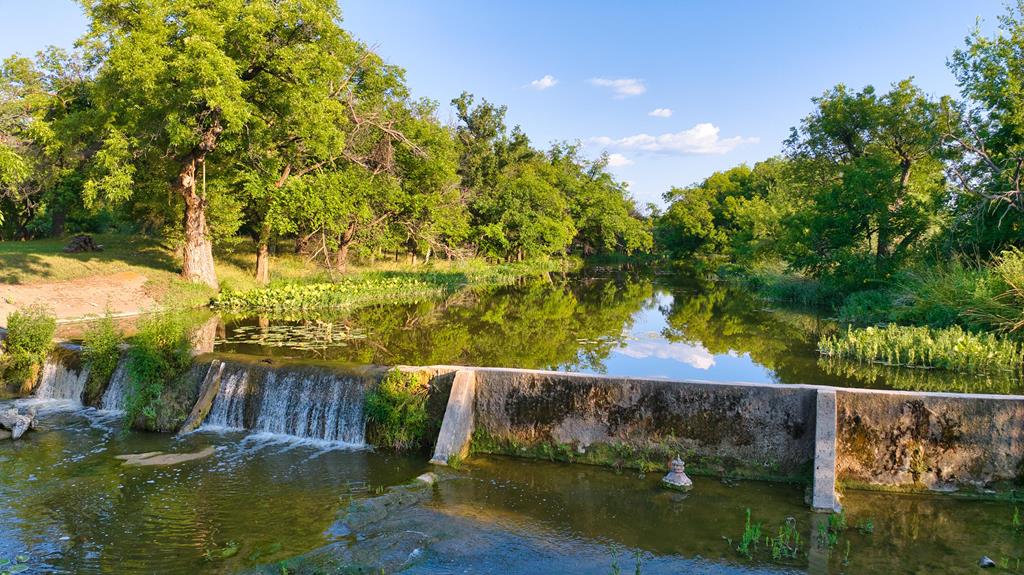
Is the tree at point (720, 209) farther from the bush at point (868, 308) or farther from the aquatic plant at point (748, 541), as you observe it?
the aquatic plant at point (748, 541)

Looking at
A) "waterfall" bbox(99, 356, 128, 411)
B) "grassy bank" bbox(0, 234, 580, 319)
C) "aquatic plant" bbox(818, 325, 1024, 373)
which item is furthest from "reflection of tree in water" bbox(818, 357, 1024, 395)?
"grassy bank" bbox(0, 234, 580, 319)

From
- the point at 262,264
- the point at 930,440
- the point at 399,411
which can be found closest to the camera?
the point at 930,440

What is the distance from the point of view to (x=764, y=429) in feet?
30.0

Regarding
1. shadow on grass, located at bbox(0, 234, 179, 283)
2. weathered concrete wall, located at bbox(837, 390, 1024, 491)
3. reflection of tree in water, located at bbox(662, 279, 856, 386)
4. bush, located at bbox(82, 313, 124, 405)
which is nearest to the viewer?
weathered concrete wall, located at bbox(837, 390, 1024, 491)

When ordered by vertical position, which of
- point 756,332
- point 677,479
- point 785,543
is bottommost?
point 785,543

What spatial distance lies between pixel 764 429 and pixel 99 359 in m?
12.6

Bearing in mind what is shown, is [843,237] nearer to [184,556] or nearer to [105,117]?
A: [184,556]

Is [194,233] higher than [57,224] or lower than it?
lower

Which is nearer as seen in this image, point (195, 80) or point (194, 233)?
point (195, 80)

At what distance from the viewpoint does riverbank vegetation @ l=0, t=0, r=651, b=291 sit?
20531 millimetres

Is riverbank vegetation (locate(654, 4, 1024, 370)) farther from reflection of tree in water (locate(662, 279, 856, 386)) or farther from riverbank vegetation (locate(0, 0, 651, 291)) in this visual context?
riverbank vegetation (locate(0, 0, 651, 291))

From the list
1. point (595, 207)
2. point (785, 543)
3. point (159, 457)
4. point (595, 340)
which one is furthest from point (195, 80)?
point (595, 207)

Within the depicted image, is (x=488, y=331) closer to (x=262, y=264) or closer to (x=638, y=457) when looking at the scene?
(x=638, y=457)

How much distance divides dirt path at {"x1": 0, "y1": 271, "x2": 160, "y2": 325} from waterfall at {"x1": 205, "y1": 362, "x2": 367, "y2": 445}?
9.30m
